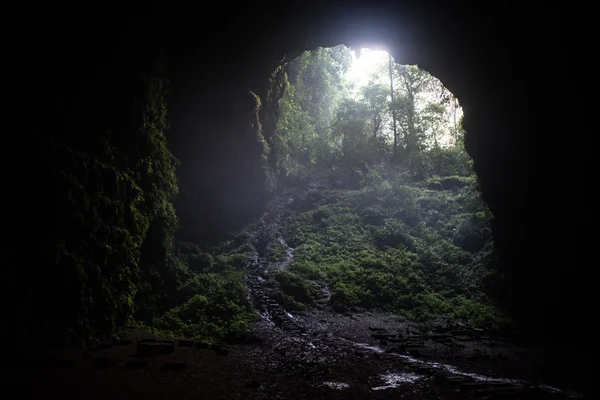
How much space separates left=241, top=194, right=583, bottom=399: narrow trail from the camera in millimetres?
7504

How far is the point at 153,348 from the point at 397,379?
228 inches

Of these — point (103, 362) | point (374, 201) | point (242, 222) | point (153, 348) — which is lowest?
point (103, 362)

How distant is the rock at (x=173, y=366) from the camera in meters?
7.67

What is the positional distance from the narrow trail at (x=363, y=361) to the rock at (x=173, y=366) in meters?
2.41

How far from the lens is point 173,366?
774cm

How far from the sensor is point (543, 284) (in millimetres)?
12164

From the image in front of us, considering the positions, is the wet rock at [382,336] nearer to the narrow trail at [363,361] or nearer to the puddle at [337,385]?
the narrow trail at [363,361]

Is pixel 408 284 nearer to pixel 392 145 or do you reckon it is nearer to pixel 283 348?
pixel 283 348

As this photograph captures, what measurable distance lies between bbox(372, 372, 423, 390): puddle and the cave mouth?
6.52 metres

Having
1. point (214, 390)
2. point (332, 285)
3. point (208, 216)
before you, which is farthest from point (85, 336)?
point (208, 216)

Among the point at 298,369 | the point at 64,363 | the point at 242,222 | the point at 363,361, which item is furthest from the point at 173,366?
the point at 242,222

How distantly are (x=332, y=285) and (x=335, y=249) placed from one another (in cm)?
511

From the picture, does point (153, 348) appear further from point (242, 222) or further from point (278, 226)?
point (278, 226)

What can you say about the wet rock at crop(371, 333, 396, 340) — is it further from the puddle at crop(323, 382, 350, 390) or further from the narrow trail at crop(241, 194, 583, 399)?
the puddle at crop(323, 382, 350, 390)
